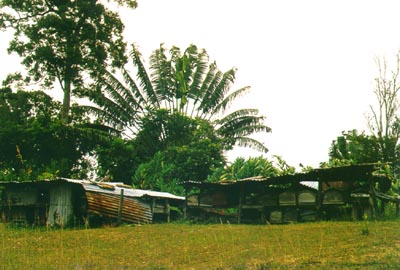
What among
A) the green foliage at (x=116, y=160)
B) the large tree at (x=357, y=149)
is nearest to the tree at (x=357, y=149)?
the large tree at (x=357, y=149)

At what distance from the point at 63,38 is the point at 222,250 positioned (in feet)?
68.9

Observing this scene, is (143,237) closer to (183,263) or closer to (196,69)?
(183,263)

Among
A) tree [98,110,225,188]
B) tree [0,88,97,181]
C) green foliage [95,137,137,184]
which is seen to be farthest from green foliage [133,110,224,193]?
tree [0,88,97,181]

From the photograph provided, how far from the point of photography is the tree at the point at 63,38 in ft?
91.0

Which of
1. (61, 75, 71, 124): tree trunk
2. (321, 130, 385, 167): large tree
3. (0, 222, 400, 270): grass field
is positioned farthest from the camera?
(61, 75, 71, 124): tree trunk

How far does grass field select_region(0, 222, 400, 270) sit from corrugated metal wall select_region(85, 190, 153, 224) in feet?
14.8

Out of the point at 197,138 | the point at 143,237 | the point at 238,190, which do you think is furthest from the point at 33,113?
the point at 143,237

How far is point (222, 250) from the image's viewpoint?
10758 millimetres

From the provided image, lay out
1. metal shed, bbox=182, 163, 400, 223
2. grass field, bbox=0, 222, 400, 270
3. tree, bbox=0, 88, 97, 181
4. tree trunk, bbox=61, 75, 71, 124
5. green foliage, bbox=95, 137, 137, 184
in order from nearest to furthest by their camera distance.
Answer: grass field, bbox=0, 222, 400, 270
metal shed, bbox=182, 163, 400, 223
tree, bbox=0, 88, 97, 181
tree trunk, bbox=61, 75, 71, 124
green foliage, bbox=95, 137, 137, 184

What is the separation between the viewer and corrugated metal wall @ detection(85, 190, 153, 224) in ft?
63.5

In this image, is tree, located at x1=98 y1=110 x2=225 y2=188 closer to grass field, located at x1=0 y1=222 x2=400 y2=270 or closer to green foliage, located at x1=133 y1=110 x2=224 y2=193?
green foliage, located at x1=133 y1=110 x2=224 y2=193

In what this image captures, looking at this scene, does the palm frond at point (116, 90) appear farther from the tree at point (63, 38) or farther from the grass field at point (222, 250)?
the grass field at point (222, 250)

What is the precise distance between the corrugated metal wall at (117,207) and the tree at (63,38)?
850 centimetres

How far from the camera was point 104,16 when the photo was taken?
96.3ft
